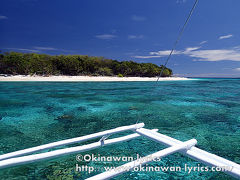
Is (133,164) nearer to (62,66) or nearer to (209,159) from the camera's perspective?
(209,159)

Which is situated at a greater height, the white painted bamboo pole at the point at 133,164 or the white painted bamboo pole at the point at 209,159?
the white painted bamboo pole at the point at 133,164

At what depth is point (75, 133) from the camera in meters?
4.99

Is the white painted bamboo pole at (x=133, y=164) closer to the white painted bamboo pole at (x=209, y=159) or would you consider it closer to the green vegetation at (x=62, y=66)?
the white painted bamboo pole at (x=209, y=159)

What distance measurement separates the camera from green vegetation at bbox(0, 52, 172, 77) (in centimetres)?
4750

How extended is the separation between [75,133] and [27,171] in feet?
6.73

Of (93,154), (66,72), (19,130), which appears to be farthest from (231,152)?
(66,72)

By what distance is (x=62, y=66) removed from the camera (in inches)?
2272

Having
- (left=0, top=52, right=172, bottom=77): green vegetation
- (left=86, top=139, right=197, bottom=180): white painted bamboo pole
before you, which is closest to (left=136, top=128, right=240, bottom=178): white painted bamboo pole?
(left=86, top=139, right=197, bottom=180): white painted bamboo pole

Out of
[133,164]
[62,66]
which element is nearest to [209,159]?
[133,164]

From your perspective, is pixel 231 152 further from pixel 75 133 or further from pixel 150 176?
pixel 75 133

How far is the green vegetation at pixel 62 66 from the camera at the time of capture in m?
47.5

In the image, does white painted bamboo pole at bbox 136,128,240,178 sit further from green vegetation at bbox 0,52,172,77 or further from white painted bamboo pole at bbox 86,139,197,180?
green vegetation at bbox 0,52,172,77

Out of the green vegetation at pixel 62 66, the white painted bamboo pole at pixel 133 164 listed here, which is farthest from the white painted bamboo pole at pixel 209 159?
the green vegetation at pixel 62 66

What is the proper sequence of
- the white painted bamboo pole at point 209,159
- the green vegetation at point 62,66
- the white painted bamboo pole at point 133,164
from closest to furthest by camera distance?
the white painted bamboo pole at point 133,164, the white painted bamboo pole at point 209,159, the green vegetation at point 62,66
